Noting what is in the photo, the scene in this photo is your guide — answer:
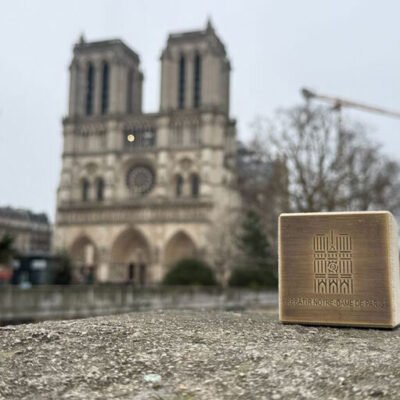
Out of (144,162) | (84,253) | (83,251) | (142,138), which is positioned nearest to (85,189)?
(83,251)

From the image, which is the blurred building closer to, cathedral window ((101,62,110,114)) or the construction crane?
cathedral window ((101,62,110,114))

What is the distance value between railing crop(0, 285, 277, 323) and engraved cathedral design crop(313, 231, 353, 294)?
47.7 ft

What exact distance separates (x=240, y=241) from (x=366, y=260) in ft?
129

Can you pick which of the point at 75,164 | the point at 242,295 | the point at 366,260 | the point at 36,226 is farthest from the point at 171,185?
the point at 366,260

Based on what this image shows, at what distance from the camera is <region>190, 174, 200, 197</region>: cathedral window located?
64.2 metres

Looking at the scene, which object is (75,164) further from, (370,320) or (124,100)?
(370,320)

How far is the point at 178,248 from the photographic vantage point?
65125 millimetres

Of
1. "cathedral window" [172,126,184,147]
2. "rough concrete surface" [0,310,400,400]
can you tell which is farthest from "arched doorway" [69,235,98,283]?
"rough concrete surface" [0,310,400,400]

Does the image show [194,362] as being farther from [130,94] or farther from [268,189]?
[130,94]

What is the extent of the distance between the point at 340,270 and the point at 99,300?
18.5 metres

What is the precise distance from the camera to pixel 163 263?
62656 mm

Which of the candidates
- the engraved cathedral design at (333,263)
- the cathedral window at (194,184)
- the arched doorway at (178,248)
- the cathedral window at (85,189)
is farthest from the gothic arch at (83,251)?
the engraved cathedral design at (333,263)

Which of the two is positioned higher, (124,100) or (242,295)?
(124,100)

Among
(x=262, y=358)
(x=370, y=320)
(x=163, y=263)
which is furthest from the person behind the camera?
(x=163, y=263)
